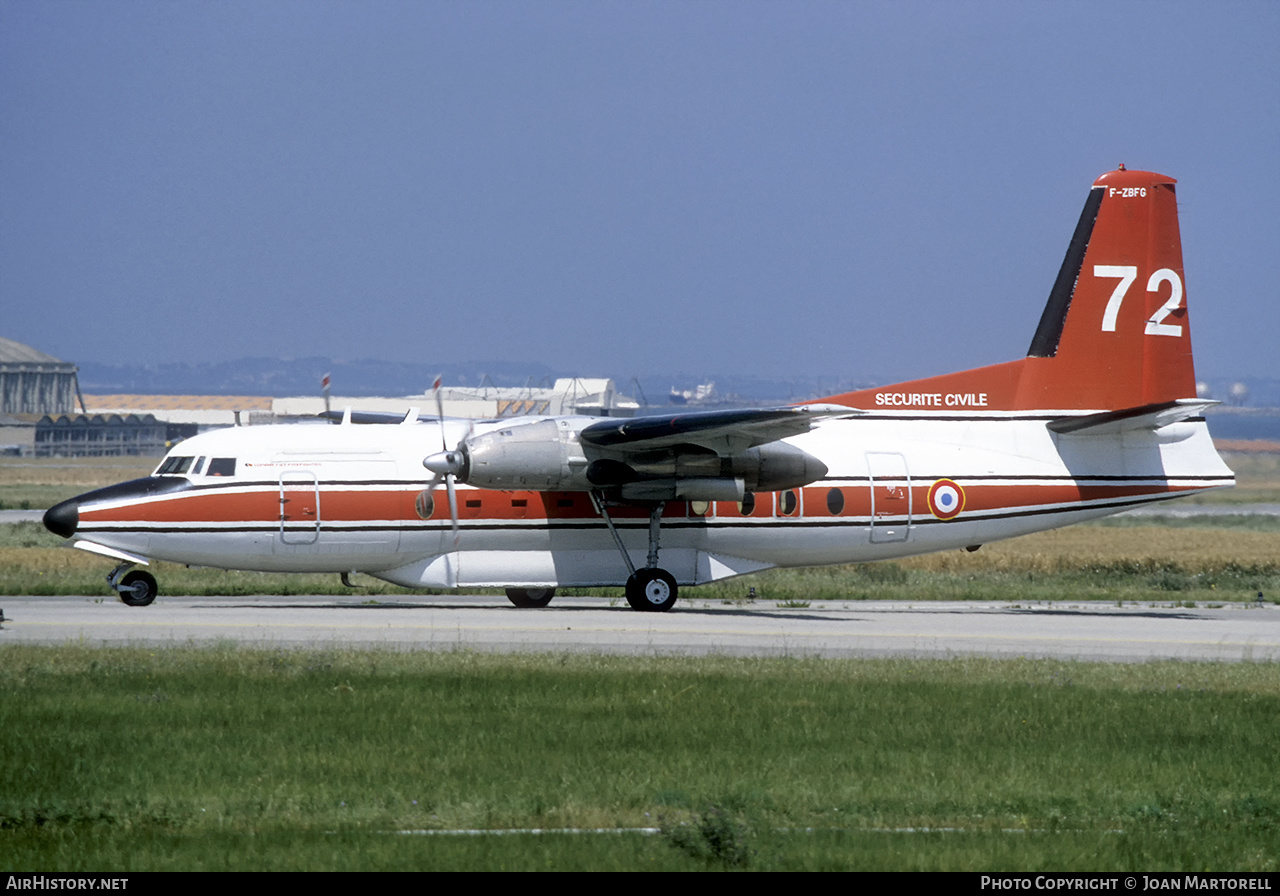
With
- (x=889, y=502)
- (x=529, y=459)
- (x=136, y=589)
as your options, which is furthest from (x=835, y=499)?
(x=136, y=589)

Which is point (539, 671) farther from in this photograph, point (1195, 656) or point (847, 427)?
point (847, 427)

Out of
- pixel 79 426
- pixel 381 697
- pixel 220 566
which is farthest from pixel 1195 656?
pixel 79 426

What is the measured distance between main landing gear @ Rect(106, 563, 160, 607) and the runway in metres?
0.20

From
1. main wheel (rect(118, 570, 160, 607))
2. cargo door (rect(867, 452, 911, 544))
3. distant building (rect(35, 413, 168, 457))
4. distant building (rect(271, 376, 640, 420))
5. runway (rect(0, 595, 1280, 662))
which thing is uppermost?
distant building (rect(271, 376, 640, 420))

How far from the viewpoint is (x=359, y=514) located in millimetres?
23156

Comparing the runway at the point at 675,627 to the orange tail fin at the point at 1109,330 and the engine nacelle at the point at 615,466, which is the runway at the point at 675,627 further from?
the orange tail fin at the point at 1109,330

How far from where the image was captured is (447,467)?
22.8 meters

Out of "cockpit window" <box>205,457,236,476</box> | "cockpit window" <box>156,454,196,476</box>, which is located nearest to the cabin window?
"cockpit window" <box>205,457,236,476</box>

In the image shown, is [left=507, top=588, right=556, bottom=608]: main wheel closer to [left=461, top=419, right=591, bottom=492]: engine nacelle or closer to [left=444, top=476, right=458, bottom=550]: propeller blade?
[left=444, top=476, right=458, bottom=550]: propeller blade

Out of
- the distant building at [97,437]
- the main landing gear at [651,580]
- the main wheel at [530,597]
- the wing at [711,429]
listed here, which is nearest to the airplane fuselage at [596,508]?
the main landing gear at [651,580]

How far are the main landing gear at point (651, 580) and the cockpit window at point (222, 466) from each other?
242 inches

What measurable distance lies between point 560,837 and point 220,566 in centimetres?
1566

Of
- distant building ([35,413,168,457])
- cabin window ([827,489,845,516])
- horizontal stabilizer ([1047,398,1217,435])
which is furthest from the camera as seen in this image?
distant building ([35,413,168,457])

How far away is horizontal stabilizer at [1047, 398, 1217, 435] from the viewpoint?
24234 mm
